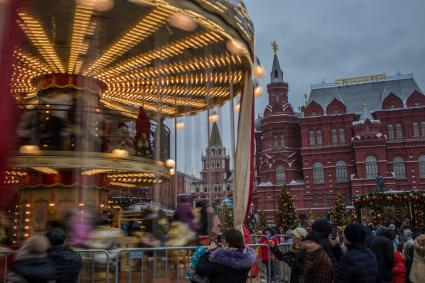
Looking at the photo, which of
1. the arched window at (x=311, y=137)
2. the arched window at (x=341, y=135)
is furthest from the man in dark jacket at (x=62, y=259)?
the arched window at (x=341, y=135)

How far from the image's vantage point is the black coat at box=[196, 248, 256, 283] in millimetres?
3611

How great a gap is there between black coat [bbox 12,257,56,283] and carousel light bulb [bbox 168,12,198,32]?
5429mm

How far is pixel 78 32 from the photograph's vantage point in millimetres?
9188

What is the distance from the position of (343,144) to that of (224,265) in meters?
51.3

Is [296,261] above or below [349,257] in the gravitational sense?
below

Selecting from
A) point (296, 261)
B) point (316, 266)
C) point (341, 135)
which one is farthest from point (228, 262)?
point (341, 135)

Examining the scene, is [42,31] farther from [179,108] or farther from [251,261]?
[251,261]

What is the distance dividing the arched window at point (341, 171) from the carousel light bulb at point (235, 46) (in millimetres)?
45045

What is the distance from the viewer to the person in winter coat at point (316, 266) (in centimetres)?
405

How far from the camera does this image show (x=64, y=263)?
399cm

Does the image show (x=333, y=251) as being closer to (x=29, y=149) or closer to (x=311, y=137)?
(x=29, y=149)

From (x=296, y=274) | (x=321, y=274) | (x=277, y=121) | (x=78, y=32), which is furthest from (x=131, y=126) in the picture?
(x=277, y=121)

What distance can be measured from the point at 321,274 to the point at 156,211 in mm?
6562

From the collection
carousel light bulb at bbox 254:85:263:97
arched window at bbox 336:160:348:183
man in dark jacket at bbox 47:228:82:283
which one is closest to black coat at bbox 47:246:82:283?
man in dark jacket at bbox 47:228:82:283
